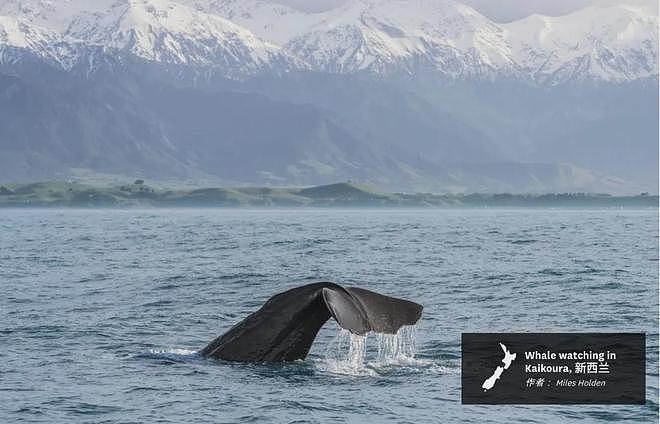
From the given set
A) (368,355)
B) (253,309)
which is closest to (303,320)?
(368,355)

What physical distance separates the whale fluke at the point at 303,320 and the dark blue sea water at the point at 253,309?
431mm

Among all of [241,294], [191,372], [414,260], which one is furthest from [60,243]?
[191,372]

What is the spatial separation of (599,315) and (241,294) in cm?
1353

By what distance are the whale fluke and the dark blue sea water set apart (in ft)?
1.41

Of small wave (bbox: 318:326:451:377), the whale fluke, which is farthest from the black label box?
the whale fluke

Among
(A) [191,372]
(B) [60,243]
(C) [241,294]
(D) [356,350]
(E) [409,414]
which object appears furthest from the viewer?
(B) [60,243]

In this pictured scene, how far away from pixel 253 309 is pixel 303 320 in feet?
50.6

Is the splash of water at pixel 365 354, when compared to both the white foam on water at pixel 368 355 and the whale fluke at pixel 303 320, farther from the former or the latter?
the whale fluke at pixel 303 320

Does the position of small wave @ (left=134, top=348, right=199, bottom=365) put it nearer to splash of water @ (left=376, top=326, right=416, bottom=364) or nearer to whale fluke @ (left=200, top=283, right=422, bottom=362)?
whale fluke @ (left=200, top=283, right=422, bottom=362)

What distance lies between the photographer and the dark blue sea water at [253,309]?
66.9ft

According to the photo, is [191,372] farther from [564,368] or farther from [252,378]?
[564,368]

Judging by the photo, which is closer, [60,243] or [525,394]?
[525,394]

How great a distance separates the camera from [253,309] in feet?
119

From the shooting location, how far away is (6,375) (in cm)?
2330
